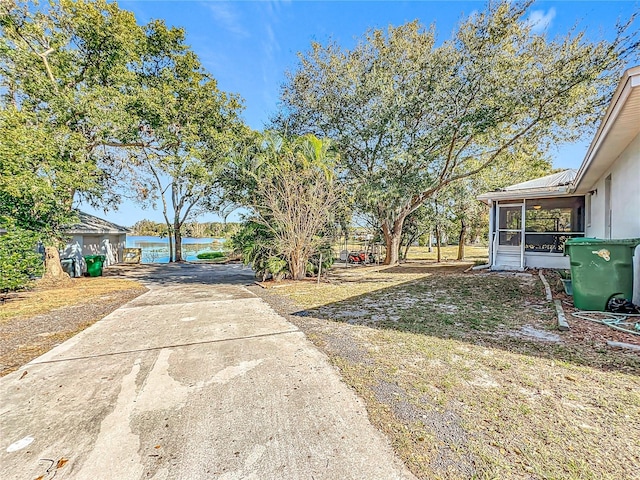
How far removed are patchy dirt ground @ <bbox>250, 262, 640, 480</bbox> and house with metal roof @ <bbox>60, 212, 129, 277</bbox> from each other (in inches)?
566

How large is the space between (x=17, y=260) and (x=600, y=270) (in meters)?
11.9

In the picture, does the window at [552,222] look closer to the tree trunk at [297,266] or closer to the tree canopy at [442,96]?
the tree canopy at [442,96]

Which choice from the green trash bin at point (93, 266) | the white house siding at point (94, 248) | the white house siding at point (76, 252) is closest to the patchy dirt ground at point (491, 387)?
the green trash bin at point (93, 266)

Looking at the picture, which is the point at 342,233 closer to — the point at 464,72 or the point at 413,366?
the point at 464,72

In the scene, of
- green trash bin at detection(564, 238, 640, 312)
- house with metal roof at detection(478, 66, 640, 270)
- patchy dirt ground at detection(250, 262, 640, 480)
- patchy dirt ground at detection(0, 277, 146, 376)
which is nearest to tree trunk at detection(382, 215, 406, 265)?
house with metal roof at detection(478, 66, 640, 270)

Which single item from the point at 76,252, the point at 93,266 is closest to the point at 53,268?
the point at 93,266

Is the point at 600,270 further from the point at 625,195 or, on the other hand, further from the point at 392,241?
the point at 392,241

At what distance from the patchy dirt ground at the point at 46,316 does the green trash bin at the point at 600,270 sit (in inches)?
316

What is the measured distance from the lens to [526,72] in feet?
29.7

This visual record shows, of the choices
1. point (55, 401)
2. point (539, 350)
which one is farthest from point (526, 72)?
point (55, 401)

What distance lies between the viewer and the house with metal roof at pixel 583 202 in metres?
4.98

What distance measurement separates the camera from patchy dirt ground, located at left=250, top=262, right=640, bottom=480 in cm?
191

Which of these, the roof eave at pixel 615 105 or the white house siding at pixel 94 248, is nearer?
the roof eave at pixel 615 105

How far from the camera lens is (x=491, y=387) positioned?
2.77 meters
